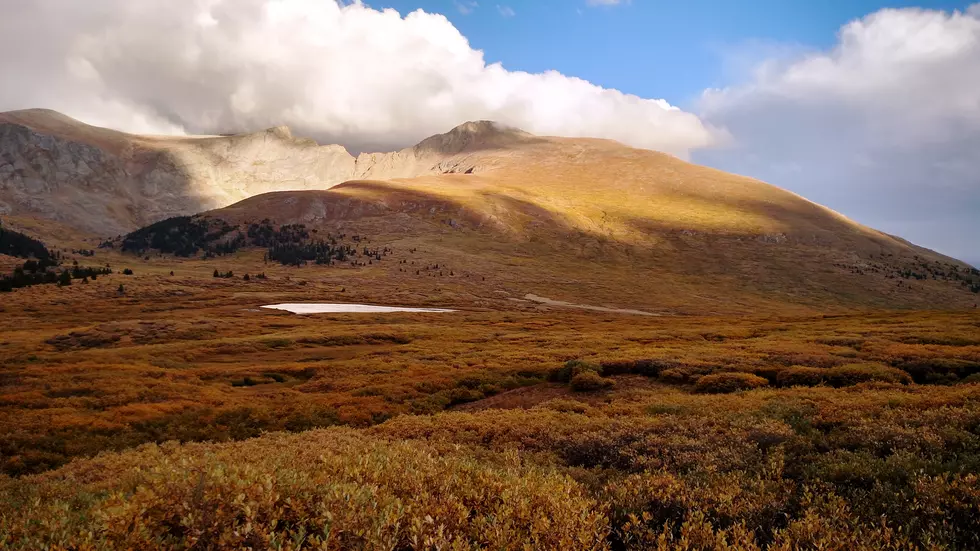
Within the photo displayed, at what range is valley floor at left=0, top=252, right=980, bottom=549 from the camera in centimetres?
630

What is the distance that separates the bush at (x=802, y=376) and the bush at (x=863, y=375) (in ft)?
1.33

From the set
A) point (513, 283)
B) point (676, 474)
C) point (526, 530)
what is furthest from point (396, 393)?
point (513, 283)

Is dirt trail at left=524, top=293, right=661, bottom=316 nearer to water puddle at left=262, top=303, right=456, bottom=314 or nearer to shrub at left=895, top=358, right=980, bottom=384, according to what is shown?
water puddle at left=262, top=303, right=456, bottom=314

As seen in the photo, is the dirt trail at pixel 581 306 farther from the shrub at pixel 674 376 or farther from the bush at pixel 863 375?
the bush at pixel 863 375

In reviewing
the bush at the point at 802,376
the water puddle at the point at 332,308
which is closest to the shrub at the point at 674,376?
the bush at the point at 802,376

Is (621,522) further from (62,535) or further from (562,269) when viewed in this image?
(562,269)

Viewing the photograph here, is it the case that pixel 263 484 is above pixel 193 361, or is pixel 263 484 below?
above

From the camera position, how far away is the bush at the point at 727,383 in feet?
77.6

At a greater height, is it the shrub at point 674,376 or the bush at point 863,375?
the bush at point 863,375

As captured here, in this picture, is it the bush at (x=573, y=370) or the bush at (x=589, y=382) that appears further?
the bush at (x=573, y=370)

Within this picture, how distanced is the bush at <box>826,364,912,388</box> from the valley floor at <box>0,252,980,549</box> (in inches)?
7.1

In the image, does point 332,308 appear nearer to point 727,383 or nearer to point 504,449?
point 727,383

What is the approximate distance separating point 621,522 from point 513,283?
156 metres

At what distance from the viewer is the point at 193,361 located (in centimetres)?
4509
